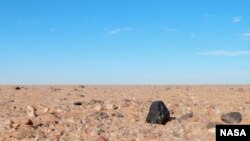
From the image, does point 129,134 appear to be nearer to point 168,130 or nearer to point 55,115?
point 168,130

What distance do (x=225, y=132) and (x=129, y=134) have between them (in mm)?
1851

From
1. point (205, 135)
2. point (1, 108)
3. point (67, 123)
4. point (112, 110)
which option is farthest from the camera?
point (1, 108)

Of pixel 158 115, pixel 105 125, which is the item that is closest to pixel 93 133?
pixel 105 125

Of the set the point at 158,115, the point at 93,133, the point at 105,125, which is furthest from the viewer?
the point at 158,115

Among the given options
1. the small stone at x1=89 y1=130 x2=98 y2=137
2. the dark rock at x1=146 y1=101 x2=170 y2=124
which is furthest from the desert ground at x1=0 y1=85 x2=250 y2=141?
the dark rock at x1=146 y1=101 x2=170 y2=124

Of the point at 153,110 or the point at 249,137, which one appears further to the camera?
the point at 153,110

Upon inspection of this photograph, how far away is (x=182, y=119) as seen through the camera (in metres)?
9.59

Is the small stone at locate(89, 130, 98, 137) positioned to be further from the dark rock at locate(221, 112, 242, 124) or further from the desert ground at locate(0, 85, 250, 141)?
the dark rock at locate(221, 112, 242, 124)

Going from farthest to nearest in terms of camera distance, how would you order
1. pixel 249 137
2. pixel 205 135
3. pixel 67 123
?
pixel 67 123, pixel 205 135, pixel 249 137

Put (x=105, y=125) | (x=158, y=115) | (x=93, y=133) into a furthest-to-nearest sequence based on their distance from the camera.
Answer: (x=158, y=115)
(x=105, y=125)
(x=93, y=133)

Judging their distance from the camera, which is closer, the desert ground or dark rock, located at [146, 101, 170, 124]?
the desert ground

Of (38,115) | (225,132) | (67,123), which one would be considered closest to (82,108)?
(38,115)

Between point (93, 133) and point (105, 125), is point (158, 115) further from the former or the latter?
point (93, 133)

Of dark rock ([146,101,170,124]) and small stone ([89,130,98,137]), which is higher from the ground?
dark rock ([146,101,170,124])
